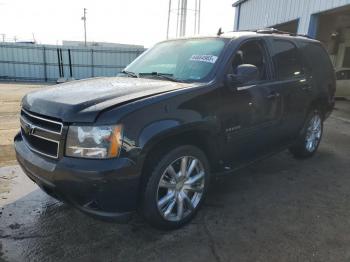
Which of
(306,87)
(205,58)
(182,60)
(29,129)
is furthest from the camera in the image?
(306,87)

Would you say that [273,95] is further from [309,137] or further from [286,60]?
[309,137]

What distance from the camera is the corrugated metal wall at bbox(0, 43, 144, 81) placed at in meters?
21.8

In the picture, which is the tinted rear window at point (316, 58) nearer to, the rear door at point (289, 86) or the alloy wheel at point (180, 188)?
the rear door at point (289, 86)

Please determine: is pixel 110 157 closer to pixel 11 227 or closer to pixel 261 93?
pixel 11 227

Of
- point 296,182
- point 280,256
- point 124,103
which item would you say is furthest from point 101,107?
point 296,182

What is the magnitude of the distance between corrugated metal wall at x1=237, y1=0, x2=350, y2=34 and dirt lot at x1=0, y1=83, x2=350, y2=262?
26.3 feet

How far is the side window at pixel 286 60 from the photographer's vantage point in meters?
4.34

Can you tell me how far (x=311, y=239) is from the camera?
10.4 feet

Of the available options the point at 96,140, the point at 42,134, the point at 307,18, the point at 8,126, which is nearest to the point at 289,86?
the point at 96,140

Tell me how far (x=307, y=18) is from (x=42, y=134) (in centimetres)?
1199

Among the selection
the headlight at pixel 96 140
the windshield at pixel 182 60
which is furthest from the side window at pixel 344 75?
Result: the headlight at pixel 96 140

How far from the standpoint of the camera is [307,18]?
12375mm

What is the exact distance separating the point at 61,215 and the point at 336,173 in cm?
387

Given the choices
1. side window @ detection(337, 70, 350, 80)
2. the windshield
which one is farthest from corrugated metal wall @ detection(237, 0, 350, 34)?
the windshield
